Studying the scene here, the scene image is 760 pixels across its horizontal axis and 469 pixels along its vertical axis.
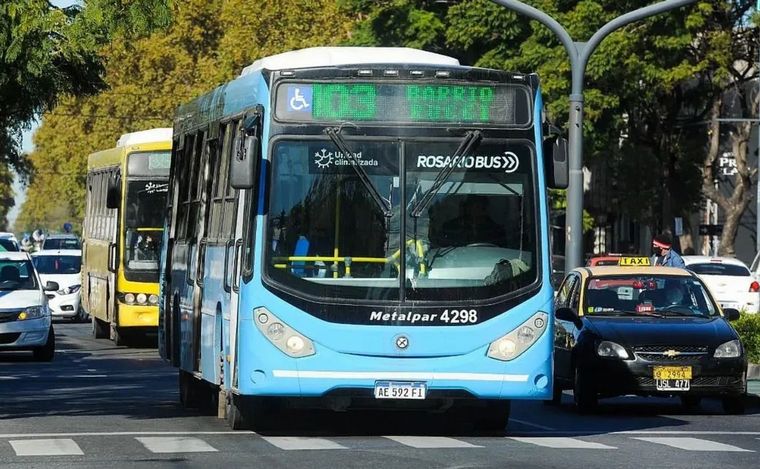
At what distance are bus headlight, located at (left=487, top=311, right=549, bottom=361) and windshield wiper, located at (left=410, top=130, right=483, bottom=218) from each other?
1.17 m

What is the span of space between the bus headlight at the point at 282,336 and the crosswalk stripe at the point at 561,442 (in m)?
1.87


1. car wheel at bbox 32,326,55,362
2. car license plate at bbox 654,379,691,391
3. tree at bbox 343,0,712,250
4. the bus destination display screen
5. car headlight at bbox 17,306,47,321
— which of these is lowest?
car wheel at bbox 32,326,55,362

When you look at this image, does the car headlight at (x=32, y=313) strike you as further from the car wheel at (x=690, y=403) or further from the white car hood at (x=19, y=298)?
the car wheel at (x=690, y=403)

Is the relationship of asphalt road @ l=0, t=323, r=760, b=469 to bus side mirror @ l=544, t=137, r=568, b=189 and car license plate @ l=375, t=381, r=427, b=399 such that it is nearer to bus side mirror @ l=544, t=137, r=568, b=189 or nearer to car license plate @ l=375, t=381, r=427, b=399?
car license plate @ l=375, t=381, r=427, b=399

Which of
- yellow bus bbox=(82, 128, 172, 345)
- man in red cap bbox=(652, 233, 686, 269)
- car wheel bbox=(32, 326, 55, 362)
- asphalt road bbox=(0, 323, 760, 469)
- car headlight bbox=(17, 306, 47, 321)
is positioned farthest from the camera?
yellow bus bbox=(82, 128, 172, 345)

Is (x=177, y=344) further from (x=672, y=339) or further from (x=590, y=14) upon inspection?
(x=590, y=14)

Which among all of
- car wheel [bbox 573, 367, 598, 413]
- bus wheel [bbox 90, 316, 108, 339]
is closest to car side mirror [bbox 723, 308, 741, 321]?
car wheel [bbox 573, 367, 598, 413]

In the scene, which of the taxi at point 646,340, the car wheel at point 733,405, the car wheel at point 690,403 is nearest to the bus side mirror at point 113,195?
the taxi at point 646,340

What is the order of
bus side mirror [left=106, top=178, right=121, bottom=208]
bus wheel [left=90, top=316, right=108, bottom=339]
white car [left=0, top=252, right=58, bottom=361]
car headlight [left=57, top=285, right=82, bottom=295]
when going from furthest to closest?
car headlight [left=57, top=285, right=82, bottom=295], bus wheel [left=90, top=316, right=108, bottom=339], bus side mirror [left=106, top=178, right=121, bottom=208], white car [left=0, top=252, right=58, bottom=361]

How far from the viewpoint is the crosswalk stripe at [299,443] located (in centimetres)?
1478

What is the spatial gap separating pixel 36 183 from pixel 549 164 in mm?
132594

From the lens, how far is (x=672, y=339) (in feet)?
62.7

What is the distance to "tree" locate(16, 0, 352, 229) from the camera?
68.4 metres

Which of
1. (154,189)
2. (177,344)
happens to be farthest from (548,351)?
(154,189)
